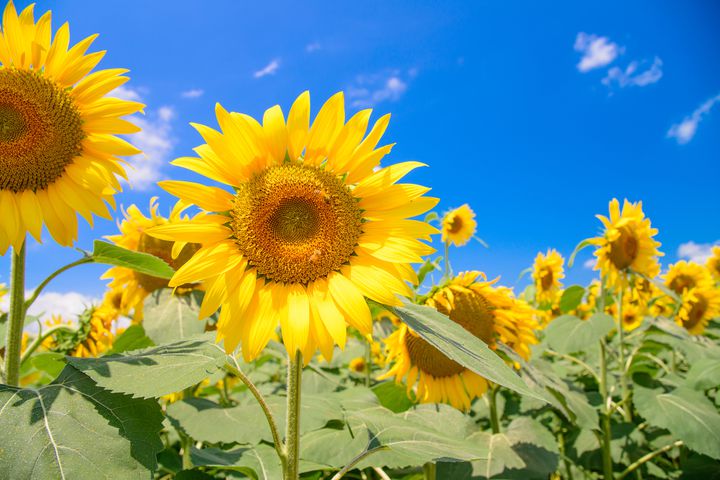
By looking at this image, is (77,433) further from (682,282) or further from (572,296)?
(682,282)

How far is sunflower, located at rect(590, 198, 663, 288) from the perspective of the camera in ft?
17.3

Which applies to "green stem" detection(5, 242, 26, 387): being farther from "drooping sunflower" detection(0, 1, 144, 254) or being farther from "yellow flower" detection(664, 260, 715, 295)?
"yellow flower" detection(664, 260, 715, 295)

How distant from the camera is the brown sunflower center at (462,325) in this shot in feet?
11.1

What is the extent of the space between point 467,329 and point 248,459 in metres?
1.77

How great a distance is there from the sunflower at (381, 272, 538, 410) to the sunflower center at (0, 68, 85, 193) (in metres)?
2.16

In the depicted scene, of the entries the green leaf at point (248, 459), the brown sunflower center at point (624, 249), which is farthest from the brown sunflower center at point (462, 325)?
the brown sunflower center at point (624, 249)

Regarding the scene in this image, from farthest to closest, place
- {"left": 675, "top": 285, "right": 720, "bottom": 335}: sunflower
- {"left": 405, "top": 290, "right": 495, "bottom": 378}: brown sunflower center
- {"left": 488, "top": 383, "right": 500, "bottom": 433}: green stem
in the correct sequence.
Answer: {"left": 675, "top": 285, "right": 720, "bottom": 335}: sunflower
{"left": 488, "top": 383, "right": 500, "bottom": 433}: green stem
{"left": 405, "top": 290, "right": 495, "bottom": 378}: brown sunflower center

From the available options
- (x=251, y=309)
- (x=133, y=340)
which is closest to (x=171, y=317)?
(x=133, y=340)

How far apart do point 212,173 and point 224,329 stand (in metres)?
0.53

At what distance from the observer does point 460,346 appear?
1474 millimetres

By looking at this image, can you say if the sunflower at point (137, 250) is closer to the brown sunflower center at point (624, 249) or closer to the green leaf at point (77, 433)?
the green leaf at point (77, 433)

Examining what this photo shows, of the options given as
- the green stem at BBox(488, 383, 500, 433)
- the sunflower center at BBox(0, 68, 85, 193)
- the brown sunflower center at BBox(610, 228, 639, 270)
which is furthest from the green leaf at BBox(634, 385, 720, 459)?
the sunflower center at BBox(0, 68, 85, 193)

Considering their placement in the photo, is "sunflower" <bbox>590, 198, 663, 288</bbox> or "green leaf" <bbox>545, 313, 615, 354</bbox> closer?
"green leaf" <bbox>545, 313, 615, 354</bbox>

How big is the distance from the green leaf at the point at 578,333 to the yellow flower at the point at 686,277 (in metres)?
3.35
